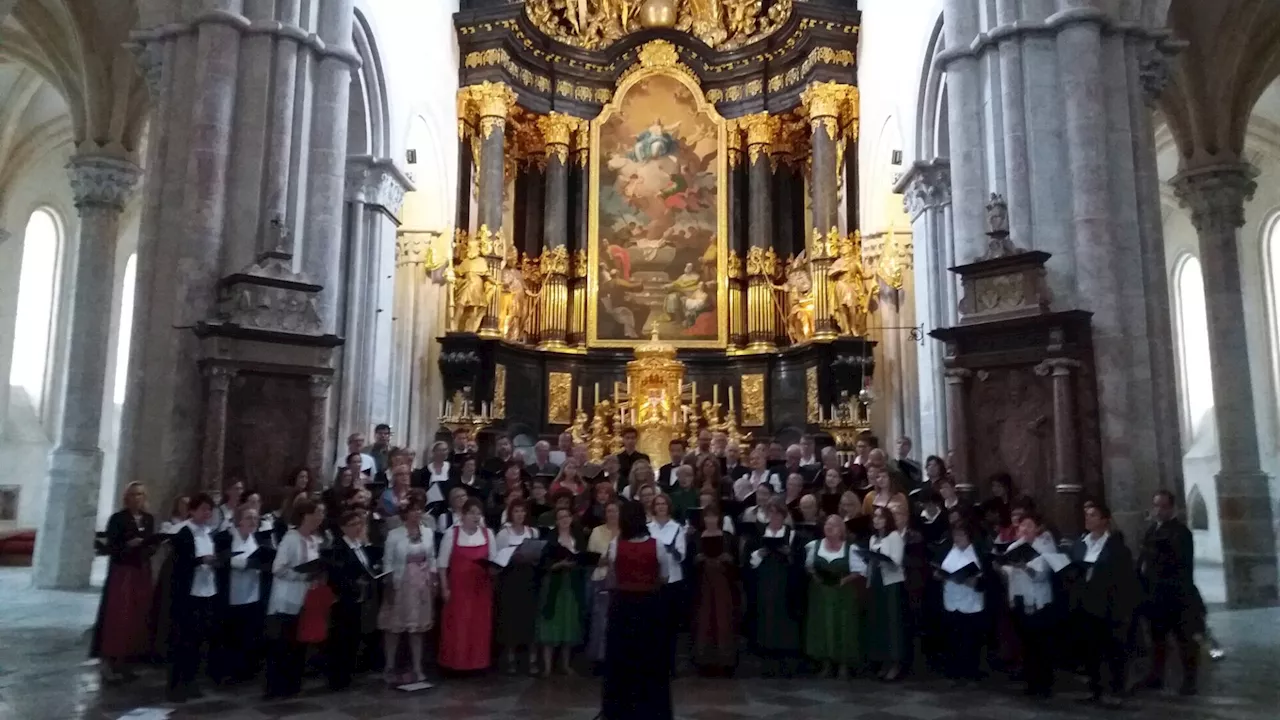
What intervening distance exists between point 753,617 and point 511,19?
15505 millimetres

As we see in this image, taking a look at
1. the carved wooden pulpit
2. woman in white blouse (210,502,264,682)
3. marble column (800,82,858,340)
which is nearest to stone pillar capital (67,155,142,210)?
woman in white blouse (210,502,264,682)

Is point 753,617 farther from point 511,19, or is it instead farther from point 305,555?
point 511,19

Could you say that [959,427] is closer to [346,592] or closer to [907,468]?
[907,468]

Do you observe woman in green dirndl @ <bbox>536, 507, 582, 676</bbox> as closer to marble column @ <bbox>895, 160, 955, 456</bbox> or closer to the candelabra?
marble column @ <bbox>895, 160, 955, 456</bbox>

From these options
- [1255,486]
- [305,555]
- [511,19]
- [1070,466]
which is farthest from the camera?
[511,19]

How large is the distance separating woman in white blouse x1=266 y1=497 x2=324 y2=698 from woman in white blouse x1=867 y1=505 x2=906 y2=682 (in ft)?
14.1

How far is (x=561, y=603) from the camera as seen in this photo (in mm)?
7723

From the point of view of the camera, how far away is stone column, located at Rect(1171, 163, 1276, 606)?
12797 mm

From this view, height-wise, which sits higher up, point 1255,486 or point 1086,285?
point 1086,285

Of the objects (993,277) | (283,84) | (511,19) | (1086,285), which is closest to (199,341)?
(283,84)

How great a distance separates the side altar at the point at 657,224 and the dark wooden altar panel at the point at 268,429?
8.09 metres

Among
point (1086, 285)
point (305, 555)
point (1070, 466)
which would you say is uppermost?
point (1086, 285)

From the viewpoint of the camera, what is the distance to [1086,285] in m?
9.33

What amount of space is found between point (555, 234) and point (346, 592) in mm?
14104
